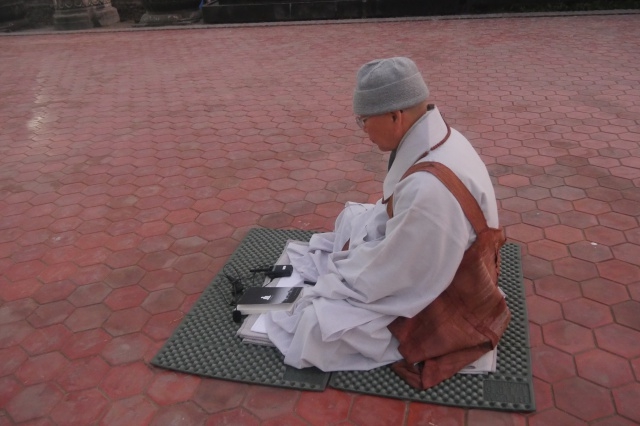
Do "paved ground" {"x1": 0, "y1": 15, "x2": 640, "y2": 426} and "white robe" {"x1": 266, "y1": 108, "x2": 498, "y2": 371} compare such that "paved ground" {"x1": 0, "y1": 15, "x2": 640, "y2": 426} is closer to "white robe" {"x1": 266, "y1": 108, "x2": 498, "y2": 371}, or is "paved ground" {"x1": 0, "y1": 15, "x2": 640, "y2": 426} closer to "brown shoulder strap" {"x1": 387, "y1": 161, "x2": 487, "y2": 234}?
"white robe" {"x1": 266, "y1": 108, "x2": 498, "y2": 371}

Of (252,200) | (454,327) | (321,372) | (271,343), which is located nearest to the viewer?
(454,327)

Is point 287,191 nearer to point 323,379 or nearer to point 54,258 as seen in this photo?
point 54,258

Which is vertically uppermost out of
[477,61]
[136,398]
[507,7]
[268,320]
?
[507,7]

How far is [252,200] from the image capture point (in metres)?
4.17

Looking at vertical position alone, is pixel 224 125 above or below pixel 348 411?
above

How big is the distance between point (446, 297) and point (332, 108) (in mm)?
4241

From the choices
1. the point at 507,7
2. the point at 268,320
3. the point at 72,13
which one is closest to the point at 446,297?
the point at 268,320

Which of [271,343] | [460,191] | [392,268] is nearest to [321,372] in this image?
[271,343]

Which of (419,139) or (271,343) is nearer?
(419,139)

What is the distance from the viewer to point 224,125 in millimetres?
5895

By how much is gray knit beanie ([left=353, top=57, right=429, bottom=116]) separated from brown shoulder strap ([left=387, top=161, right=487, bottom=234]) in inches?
10.4

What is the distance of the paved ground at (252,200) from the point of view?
240 centimetres

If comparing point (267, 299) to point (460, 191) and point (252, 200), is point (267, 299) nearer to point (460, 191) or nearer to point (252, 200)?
point (460, 191)

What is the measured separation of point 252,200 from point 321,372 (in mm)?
1984
